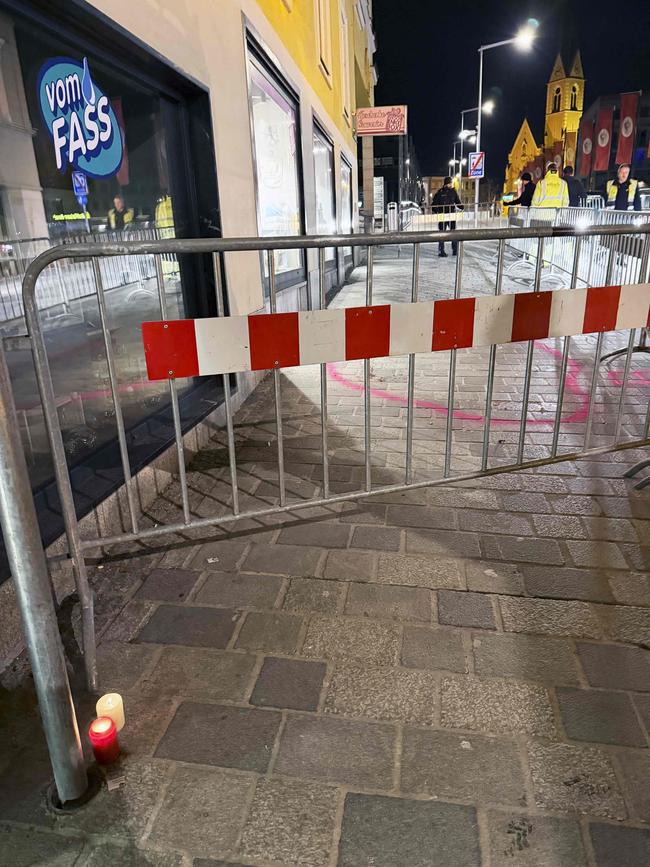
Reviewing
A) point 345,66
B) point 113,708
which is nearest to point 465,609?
point 113,708

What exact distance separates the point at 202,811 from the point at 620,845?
1.20 metres

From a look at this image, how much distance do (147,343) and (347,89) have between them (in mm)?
16806

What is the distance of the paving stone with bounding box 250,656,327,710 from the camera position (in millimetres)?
2246

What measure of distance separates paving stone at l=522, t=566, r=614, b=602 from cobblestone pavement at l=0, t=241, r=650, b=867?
11 millimetres

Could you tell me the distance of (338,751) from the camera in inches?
79.7

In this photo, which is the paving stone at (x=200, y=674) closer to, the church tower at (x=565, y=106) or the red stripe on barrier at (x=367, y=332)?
the red stripe on barrier at (x=367, y=332)

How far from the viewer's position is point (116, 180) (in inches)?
163

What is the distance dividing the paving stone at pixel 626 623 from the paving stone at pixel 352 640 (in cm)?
91

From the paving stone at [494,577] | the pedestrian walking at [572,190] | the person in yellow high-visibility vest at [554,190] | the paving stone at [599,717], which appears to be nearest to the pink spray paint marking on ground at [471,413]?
the paving stone at [494,577]

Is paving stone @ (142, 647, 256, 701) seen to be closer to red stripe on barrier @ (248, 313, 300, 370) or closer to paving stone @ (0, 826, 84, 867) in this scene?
paving stone @ (0, 826, 84, 867)

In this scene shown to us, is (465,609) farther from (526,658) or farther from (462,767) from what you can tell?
(462,767)

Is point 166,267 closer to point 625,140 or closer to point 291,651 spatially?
point 291,651

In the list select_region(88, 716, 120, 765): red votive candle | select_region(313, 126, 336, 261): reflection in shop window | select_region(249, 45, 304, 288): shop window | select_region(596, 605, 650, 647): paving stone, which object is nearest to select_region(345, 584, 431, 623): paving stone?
select_region(596, 605, 650, 647): paving stone

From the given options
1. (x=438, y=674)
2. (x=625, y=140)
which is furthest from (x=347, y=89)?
(x=625, y=140)
